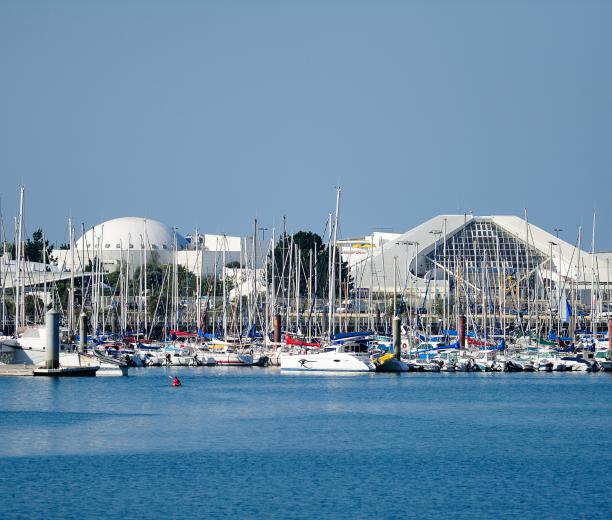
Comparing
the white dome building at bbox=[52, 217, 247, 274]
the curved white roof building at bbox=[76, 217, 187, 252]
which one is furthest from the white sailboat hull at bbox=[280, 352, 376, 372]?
the curved white roof building at bbox=[76, 217, 187, 252]

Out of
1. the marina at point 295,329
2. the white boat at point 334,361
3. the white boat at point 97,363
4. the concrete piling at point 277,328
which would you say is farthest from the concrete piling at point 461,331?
the white boat at point 97,363

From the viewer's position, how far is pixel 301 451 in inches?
1404

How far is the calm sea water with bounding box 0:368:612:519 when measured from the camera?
92.4ft

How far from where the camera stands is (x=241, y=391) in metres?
54.3

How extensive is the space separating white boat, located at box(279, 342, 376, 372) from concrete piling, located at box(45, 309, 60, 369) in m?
12.0

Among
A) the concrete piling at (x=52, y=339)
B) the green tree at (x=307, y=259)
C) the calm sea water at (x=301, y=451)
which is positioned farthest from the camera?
the green tree at (x=307, y=259)

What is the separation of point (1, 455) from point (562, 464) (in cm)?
1361

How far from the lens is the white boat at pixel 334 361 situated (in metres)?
62.9

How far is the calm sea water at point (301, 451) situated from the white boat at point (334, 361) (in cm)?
619

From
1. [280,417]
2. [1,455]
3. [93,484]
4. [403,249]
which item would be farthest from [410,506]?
[403,249]

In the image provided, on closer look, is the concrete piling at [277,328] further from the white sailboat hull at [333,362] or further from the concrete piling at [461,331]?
the concrete piling at [461,331]

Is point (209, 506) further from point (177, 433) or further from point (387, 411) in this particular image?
point (387, 411)

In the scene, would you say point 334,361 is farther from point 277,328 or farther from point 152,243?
point 152,243

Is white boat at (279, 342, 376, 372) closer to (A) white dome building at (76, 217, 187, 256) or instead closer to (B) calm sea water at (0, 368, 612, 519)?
(B) calm sea water at (0, 368, 612, 519)
